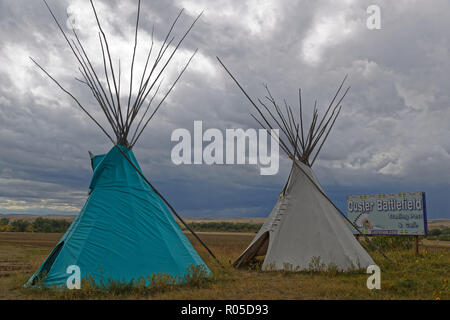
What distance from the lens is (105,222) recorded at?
657cm

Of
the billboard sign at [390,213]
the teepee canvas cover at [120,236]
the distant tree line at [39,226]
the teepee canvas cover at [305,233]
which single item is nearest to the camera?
the teepee canvas cover at [120,236]

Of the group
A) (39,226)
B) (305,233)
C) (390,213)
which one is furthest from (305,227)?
(39,226)

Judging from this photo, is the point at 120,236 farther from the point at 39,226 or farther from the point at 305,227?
the point at 39,226

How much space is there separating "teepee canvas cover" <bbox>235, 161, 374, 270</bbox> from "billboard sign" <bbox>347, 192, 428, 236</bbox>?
3.88 meters

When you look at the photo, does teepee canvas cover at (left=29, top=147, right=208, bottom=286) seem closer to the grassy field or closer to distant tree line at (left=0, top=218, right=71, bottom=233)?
the grassy field

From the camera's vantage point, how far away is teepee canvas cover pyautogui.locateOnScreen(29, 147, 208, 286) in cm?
602

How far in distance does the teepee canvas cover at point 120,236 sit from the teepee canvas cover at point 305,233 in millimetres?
2598

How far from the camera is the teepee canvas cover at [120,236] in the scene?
237 inches

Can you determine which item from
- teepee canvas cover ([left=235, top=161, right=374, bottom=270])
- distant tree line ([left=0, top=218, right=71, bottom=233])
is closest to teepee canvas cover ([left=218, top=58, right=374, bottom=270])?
teepee canvas cover ([left=235, top=161, right=374, bottom=270])

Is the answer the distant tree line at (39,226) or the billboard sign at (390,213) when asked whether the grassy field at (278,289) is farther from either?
the distant tree line at (39,226)

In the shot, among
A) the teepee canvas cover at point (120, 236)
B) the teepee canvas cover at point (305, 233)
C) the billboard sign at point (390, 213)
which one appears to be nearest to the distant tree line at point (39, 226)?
the billboard sign at point (390, 213)

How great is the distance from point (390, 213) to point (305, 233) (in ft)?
17.9

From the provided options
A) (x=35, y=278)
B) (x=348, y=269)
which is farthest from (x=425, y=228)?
(x=35, y=278)
